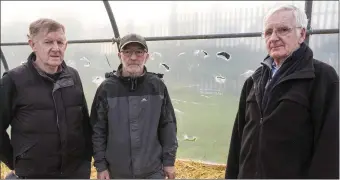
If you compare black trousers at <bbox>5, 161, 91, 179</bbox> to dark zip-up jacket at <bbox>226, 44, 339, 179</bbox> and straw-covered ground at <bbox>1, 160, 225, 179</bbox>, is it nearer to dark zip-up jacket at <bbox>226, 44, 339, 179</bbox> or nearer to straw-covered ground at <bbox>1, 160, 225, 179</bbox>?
dark zip-up jacket at <bbox>226, 44, 339, 179</bbox>

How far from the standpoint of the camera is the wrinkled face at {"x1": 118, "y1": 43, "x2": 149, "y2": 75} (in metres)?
2.25

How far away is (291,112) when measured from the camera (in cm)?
159

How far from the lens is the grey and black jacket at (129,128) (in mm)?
2199

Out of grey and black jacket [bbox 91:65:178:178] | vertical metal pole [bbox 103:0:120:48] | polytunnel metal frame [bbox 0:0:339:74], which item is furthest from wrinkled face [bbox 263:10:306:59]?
vertical metal pole [bbox 103:0:120:48]

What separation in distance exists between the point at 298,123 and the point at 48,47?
1.73 m

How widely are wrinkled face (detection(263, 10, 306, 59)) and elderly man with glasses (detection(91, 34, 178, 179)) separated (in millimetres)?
943

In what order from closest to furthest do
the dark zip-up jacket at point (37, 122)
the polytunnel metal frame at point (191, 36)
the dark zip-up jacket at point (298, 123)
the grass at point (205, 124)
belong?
the dark zip-up jacket at point (298, 123), the dark zip-up jacket at point (37, 122), the polytunnel metal frame at point (191, 36), the grass at point (205, 124)

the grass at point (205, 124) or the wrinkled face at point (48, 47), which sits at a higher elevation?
the wrinkled face at point (48, 47)

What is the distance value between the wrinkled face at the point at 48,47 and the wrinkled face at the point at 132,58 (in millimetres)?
475

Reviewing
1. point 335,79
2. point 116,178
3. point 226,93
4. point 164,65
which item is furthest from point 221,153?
point 335,79

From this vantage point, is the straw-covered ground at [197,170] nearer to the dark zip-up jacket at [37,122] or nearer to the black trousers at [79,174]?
the black trousers at [79,174]

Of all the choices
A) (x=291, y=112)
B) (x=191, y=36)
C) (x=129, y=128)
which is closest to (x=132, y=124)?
(x=129, y=128)

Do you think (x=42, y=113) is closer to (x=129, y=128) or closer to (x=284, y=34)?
(x=129, y=128)

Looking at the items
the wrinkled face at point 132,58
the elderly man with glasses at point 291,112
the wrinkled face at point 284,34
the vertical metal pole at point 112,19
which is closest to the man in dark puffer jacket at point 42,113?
the wrinkled face at point 132,58
